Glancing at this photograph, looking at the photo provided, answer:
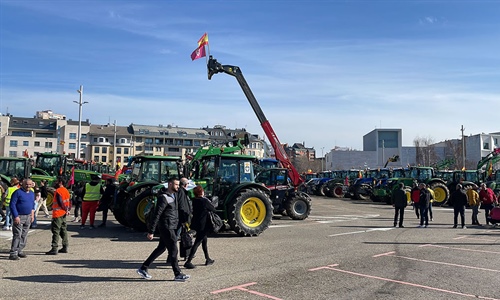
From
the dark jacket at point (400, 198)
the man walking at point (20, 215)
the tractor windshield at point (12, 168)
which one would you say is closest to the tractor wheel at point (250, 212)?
the man walking at point (20, 215)

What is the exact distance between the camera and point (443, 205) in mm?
26109

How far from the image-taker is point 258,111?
19.5 metres

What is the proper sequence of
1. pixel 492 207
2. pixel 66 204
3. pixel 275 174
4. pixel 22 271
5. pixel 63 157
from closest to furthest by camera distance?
pixel 22 271 < pixel 66 204 < pixel 492 207 < pixel 275 174 < pixel 63 157

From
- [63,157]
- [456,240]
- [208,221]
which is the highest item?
[63,157]

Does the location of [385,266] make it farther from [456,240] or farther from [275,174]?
[275,174]

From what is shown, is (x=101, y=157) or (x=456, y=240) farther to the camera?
(x=101, y=157)

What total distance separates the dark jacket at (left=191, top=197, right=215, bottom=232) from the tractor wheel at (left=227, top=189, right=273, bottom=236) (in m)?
3.63

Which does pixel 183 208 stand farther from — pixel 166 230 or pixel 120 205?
pixel 120 205

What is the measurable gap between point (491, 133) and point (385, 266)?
291 feet

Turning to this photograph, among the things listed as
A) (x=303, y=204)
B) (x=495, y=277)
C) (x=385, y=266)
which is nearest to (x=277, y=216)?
(x=303, y=204)

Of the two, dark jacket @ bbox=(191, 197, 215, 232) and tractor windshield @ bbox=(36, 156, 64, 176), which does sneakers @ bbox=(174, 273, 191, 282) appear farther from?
tractor windshield @ bbox=(36, 156, 64, 176)

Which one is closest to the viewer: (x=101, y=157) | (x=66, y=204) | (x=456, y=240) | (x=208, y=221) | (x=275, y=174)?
(x=208, y=221)

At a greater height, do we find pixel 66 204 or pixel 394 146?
pixel 394 146

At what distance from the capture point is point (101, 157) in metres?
90.2
